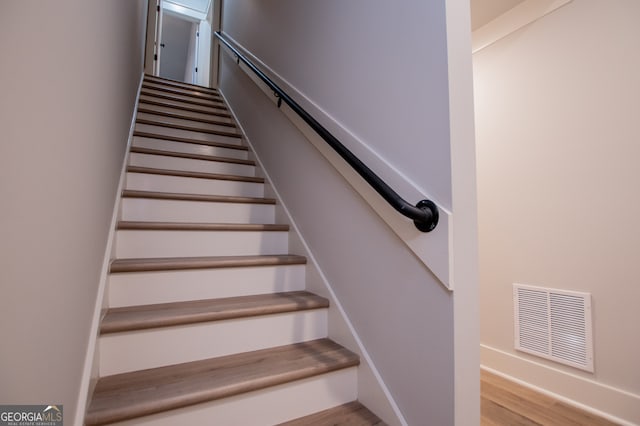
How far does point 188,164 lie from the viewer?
2.23 metres

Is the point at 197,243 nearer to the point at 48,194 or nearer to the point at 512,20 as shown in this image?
the point at 48,194

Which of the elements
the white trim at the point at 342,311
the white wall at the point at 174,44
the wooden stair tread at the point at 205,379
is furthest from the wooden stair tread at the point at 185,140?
the white wall at the point at 174,44

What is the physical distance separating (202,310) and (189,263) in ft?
0.84

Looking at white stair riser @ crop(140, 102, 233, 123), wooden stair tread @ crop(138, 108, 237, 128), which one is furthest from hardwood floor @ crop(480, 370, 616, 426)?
white stair riser @ crop(140, 102, 233, 123)

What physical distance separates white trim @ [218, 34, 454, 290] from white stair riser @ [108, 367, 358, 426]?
0.61m

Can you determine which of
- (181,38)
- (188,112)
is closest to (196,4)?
(181,38)

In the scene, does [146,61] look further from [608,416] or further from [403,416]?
[608,416]

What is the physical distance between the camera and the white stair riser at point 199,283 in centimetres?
128

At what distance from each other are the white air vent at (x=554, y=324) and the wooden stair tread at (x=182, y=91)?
3812 millimetres

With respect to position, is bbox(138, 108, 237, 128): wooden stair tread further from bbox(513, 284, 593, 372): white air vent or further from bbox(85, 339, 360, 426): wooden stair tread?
bbox(513, 284, 593, 372): white air vent

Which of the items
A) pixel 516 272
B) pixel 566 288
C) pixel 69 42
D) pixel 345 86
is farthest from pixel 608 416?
pixel 69 42

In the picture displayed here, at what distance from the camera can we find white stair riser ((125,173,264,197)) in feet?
6.19

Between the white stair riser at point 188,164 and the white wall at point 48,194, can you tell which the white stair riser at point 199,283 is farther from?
the white stair riser at point 188,164

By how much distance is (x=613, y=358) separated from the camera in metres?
1.61
